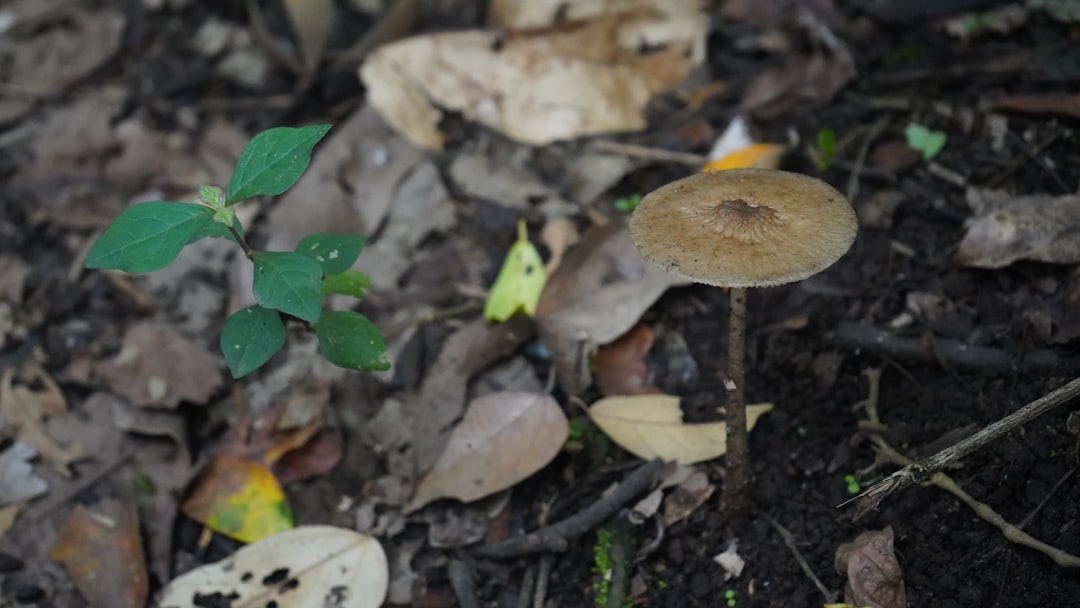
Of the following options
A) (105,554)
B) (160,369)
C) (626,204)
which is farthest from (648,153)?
(105,554)

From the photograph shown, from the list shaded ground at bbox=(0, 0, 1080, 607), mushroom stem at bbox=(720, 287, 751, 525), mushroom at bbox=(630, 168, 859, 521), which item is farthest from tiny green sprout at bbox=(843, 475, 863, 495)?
mushroom at bbox=(630, 168, 859, 521)

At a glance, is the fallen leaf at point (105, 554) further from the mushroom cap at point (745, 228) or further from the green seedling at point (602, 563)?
the mushroom cap at point (745, 228)

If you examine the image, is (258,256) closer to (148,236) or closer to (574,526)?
(148,236)

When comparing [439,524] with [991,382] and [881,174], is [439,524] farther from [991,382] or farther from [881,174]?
[881,174]

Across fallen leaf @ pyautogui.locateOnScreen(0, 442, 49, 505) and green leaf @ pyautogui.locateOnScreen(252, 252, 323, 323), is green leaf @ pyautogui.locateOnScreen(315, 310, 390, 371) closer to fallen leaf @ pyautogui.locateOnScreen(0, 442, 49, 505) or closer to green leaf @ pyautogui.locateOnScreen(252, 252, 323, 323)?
green leaf @ pyautogui.locateOnScreen(252, 252, 323, 323)

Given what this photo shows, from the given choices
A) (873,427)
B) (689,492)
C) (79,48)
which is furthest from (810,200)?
(79,48)

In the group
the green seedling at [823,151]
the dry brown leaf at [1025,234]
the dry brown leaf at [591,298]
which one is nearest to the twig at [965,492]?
the dry brown leaf at [1025,234]
